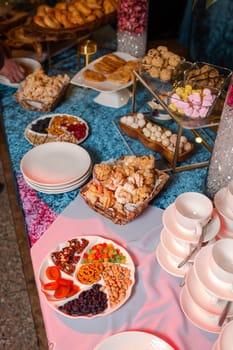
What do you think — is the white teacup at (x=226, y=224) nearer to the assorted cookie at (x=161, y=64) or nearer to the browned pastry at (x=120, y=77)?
the assorted cookie at (x=161, y=64)

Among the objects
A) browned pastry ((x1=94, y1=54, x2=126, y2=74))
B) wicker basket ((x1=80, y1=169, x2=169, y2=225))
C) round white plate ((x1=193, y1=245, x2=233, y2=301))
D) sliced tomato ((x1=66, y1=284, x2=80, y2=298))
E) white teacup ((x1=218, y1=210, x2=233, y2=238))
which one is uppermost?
browned pastry ((x1=94, y1=54, x2=126, y2=74))

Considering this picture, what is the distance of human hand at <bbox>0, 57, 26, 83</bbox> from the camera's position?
5.36ft

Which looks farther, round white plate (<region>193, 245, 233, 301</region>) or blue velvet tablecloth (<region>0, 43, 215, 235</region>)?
blue velvet tablecloth (<region>0, 43, 215, 235</region>)

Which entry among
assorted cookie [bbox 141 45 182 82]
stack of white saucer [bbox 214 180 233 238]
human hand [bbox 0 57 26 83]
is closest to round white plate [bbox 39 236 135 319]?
stack of white saucer [bbox 214 180 233 238]

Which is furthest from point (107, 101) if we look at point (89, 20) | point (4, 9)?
point (4, 9)

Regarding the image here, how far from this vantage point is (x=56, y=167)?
1172 millimetres

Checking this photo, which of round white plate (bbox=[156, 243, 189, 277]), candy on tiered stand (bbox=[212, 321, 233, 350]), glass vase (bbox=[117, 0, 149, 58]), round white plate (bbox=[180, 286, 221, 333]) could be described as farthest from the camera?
glass vase (bbox=[117, 0, 149, 58])

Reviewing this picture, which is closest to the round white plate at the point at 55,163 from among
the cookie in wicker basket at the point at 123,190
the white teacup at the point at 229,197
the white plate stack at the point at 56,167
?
the white plate stack at the point at 56,167

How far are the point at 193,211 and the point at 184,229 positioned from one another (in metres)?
0.06

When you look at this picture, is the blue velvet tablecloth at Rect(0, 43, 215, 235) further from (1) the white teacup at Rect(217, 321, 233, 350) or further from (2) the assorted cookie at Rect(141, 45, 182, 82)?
(1) the white teacup at Rect(217, 321, 233, 350)

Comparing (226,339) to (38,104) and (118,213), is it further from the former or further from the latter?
(38,104)

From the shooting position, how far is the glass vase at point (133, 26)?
1.56 metres

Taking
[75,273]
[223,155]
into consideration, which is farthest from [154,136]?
[75,273]

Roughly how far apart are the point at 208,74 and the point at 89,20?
0.70 m
